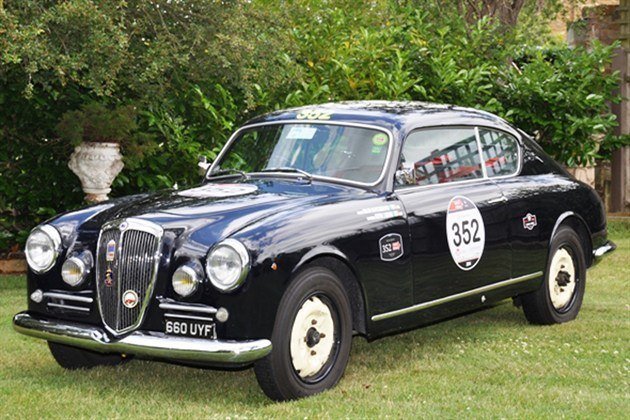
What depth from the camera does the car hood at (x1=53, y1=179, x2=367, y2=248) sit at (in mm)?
5926

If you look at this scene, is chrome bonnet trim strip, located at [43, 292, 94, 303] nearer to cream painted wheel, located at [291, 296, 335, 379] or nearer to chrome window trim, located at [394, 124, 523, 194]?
cream painted wheel, located at [291, 296, 335, 379]

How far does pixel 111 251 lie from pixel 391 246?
1.69m

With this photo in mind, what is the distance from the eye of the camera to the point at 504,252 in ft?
24.8

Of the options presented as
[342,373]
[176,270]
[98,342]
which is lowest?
[342,373]

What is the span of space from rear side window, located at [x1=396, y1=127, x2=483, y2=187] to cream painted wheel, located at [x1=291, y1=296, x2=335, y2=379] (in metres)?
1.20

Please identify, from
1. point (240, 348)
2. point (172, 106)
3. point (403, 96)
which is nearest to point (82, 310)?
point (240, 348)

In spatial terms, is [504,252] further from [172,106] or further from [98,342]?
[172,106]

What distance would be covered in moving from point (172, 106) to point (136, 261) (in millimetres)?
4910

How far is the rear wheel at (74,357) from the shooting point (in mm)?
6848

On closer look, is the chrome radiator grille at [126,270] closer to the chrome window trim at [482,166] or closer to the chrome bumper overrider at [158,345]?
the chrome bumper overrider at [158,345]

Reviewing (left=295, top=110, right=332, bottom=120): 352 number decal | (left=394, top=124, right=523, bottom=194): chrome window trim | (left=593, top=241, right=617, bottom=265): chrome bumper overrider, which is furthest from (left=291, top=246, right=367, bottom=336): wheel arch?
(left=593, top=241, right=617, bottom=265): chrome bumper overrider

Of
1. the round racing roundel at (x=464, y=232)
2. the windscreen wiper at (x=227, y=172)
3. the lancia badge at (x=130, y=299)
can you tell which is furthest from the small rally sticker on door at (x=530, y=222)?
the lancia badge at (x=130, y=299)

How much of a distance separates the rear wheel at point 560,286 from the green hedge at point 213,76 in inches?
138

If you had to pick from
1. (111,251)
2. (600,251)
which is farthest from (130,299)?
(600,251)
